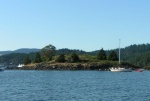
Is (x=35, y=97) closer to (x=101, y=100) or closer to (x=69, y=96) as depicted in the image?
(x=69, y=96)

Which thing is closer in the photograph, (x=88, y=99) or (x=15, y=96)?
(x=88, y=99)

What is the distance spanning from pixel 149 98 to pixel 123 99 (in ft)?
14.5

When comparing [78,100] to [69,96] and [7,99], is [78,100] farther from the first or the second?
[7,99]

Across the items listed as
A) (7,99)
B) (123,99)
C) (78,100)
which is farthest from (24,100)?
(123,99)

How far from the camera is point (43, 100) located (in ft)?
181

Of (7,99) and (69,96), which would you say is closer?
(7,99)

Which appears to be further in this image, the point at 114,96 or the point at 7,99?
the point at 114,96

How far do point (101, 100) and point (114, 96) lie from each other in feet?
18.2

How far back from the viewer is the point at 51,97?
58875 millimetres

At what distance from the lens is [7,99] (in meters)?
56.2

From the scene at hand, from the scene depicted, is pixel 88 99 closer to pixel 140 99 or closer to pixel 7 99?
pixel 140 99

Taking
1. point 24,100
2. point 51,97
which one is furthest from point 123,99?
point 24,100

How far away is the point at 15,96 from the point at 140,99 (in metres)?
19.7

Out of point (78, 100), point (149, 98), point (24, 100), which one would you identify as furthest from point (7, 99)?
point (149, 98)
